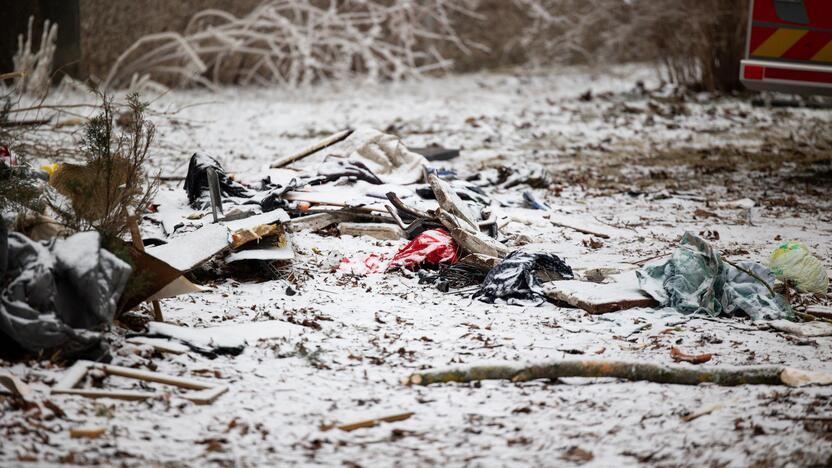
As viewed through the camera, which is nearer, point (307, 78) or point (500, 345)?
point (500, 345)

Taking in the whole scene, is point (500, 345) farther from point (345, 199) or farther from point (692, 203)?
point (692, 203)

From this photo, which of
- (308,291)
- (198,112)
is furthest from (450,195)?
(198,112)

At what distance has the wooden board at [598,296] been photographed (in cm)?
450

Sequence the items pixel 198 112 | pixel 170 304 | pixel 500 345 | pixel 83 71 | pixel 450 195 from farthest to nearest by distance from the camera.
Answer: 1. pixel 83 71
2. pixel 198 112
3. pixel 450 195
4. pixel 170 304
5. pixel 500 345

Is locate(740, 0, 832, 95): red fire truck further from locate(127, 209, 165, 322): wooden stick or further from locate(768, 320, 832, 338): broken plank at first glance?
locate(127, 209, 165, 322): wooden stick

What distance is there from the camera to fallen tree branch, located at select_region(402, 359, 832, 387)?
351 cm

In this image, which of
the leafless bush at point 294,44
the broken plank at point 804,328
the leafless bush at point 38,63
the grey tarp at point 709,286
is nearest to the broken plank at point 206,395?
the grey tarp at point 709,286

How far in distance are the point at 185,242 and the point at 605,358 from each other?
7.68ft

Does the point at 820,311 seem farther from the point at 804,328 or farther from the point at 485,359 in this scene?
the point at 485,359

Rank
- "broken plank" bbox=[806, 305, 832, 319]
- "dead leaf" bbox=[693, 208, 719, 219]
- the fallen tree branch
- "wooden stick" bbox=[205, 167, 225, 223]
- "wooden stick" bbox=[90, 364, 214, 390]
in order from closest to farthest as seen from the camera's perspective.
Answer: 1. "wooden stick" bbox=[90, 364, 214, 390]
2. the fallen tree branch
3. "broken plank" bbox=[806, 305, 832, 319]
4. "wooden stick" bbox=[205, 167, 225, 223]
5. "dead leaf" bbox=[693, 208, 719, 219]

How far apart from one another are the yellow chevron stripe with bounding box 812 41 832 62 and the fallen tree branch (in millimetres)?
4460

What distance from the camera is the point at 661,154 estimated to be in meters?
9.10

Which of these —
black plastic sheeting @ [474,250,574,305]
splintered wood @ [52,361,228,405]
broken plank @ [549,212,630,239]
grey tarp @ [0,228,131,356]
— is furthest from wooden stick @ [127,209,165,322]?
broken plank @ [549,212,630,239]

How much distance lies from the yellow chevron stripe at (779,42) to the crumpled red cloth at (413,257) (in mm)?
3727
